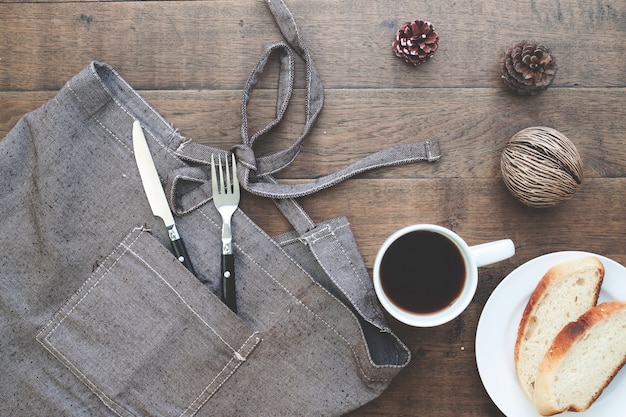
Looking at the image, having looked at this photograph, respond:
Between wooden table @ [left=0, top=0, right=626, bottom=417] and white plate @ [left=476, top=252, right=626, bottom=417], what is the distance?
0.14ft

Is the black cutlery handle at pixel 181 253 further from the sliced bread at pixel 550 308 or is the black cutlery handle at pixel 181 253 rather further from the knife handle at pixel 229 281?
the sliced bread at pixel 550 308

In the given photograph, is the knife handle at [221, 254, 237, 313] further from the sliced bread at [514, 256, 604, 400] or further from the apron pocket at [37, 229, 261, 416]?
the sliced bread at [514, 256, 604, 400]

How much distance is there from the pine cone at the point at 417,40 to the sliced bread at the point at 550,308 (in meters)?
0.36

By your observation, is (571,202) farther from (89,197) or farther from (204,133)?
(89,197)

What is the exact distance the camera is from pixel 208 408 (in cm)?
77

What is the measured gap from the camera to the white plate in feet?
2.49

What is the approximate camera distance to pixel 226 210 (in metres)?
0.78

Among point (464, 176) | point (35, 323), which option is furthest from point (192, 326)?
point (464, 176)

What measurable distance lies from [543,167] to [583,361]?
28 cm

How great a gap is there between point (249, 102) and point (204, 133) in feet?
0.27

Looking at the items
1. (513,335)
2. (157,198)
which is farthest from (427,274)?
(157,198)

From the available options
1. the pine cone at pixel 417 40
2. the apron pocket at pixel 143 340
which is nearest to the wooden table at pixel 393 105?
the pine cone at pixel 417 40

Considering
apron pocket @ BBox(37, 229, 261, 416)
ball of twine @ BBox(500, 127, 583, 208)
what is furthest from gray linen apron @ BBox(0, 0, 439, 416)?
ball of twine @ BBox(500, 127, 583, 208)

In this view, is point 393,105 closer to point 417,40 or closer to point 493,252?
point 417,40
